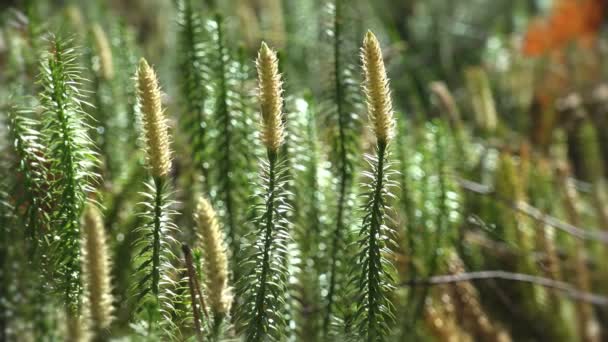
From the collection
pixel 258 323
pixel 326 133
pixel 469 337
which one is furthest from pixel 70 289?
pixel 469 337

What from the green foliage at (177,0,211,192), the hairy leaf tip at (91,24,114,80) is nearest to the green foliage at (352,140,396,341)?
the green foliage at (177,0,211,192)

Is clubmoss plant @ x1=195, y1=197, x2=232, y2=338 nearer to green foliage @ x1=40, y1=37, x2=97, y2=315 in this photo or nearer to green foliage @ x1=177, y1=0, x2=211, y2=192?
green foliage @ x1=40, y1=37, x2=97, y2=315

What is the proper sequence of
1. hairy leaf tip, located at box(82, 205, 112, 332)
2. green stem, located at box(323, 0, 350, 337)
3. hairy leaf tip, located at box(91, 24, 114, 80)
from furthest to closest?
1. hairy leaf tip, located at box(91, 24, 114, 80)
2. green stem, located at box(323, 0, 350, 337)
3. hairy leaf tip, located at box(82, 205, 112, 332)

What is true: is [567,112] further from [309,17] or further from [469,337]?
[469,337]

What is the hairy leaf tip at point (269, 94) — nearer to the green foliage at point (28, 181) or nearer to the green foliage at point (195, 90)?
the green foliage at point (28, 181)

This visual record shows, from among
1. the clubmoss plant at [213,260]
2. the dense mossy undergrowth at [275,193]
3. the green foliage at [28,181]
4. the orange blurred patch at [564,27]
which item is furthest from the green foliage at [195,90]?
the orange blurred patch at [564,27]

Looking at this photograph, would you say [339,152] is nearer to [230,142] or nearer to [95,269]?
[230,142]

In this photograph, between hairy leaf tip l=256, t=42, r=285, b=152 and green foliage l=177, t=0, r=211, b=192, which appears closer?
hairy leaf tip l=256, t=42, r=285, b=152

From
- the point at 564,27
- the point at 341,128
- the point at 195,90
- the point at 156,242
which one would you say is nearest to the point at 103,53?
the point at 195,90
